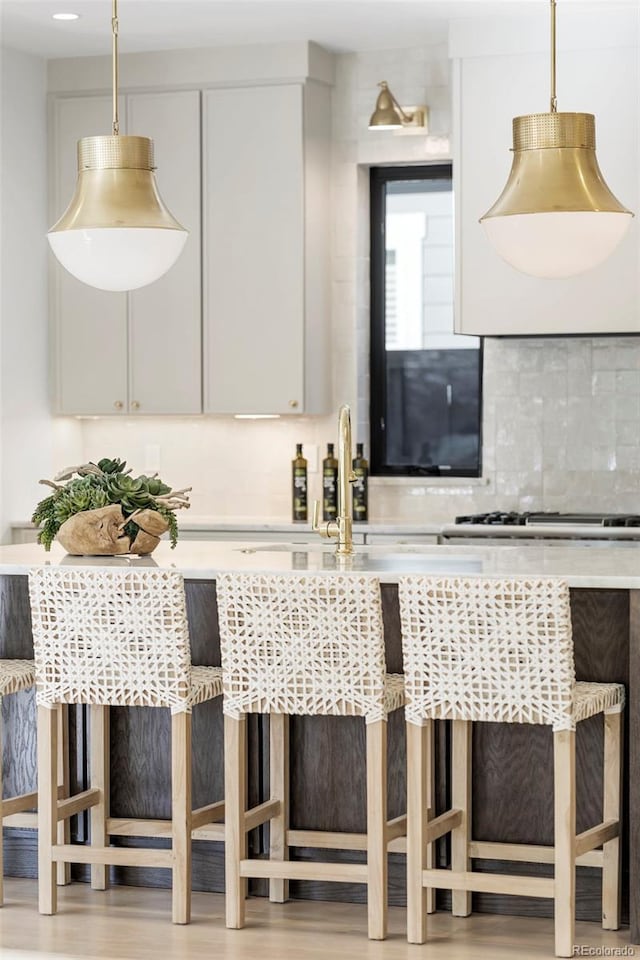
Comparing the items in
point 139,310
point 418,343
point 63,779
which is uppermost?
point 139,310

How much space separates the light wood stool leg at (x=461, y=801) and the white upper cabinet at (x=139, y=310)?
8.67ft

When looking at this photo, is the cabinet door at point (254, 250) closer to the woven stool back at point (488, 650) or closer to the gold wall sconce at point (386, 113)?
the gold wall sconce at point (386, 113)

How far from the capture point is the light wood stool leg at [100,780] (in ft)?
13.3

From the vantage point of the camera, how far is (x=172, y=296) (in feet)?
20.1

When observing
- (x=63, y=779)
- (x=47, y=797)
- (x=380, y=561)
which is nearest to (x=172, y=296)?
(x=380, y=561)

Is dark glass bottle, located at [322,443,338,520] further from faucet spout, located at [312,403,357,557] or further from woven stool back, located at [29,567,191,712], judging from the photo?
woven stool back, located at [29,567,191,712]

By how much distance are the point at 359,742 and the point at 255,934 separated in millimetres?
565

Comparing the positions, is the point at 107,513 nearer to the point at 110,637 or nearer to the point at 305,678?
the point at 110,637

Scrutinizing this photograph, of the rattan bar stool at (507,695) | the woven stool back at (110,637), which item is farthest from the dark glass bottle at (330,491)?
the rattan bar stool at (507,695)

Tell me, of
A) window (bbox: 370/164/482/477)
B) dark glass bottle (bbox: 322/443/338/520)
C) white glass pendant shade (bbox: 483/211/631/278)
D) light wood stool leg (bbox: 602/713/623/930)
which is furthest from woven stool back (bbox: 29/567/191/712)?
window (bbox: 370/164/482/477)

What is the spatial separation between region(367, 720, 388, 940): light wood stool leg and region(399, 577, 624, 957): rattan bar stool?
0.06 metres

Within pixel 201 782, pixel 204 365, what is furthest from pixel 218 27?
pixel 201 782

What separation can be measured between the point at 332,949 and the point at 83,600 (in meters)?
1.06

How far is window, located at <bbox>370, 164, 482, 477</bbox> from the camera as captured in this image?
20.4 feet
